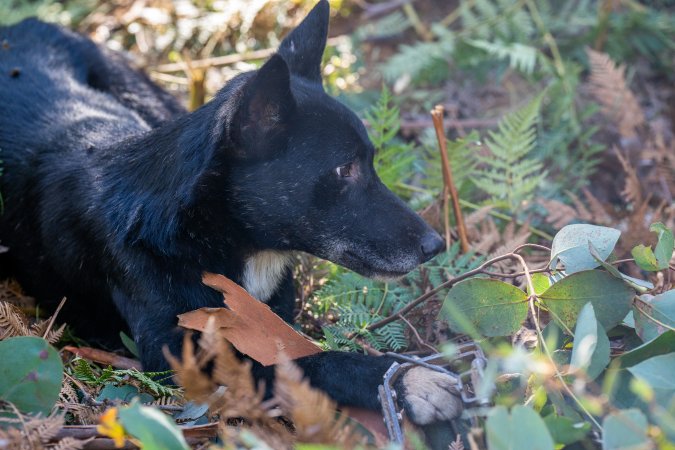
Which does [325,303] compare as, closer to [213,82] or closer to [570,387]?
[570,387]

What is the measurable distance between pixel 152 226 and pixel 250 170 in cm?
44

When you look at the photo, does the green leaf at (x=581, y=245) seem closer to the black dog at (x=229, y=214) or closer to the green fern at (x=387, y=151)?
the black dog at (x=229, y=214)

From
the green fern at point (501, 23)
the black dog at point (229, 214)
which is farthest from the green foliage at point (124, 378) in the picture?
the green fern at point (501, 23)

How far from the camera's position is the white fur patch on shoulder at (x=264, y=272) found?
3453 millimetres

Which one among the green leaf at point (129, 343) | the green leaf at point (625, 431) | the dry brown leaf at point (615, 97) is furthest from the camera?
the dry brown leaf at point (615, 97)

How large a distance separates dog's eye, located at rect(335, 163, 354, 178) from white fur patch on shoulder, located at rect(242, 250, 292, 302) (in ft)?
1.47

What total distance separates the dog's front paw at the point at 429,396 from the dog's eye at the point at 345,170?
0.87m

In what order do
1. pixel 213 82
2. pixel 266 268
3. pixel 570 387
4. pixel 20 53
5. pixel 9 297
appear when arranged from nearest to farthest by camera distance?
pixel 570 387 → pixel 266 268 → pixel 9 297 → pixel 20 53 → pixel 213 82

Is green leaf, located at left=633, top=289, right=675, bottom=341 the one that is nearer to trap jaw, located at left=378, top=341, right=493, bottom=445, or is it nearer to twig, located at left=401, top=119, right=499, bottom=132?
trap jaw, located at left=378, top=341, right=493, bottom=445

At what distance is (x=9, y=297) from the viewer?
12.9ft

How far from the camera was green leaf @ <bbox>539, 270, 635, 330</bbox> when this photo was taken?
9.11 feet

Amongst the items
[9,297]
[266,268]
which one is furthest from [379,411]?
[9,297]

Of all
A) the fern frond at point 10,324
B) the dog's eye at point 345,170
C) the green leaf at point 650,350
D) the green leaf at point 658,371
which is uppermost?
the dog's eye at point 345,170

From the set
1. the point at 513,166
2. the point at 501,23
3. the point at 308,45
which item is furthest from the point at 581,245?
the point at 501,23
